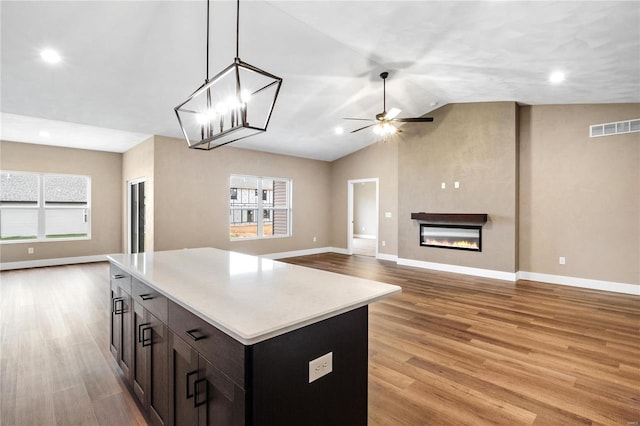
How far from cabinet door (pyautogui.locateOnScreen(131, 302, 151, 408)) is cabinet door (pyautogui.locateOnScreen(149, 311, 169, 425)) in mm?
41

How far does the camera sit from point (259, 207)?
7863 mm

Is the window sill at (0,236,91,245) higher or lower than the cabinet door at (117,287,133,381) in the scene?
higher

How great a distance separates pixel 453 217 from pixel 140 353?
5.72 metres

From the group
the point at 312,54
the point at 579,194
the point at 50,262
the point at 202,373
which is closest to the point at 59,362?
the point at 202,373

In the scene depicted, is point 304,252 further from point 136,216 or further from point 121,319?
point 121,319

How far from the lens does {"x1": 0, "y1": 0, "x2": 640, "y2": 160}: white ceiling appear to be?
302 cm

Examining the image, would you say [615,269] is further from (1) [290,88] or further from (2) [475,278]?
(1) [290,88]

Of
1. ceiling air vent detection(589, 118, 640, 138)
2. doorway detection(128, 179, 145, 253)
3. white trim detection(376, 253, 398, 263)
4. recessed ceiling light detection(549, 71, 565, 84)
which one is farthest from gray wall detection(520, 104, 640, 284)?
doorway detection(128, 179, 145, 253)

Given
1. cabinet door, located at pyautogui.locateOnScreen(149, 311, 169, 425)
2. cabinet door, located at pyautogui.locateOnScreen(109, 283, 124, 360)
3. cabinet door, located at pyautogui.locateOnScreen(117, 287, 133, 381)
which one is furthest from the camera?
cabinet door, located at pyautogui.locateOnScreen(109, 283, 124, 360)

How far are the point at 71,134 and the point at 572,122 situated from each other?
361 inches

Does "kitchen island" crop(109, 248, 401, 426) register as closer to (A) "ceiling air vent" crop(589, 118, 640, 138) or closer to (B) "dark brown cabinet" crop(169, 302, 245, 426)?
(B) "dark brown cabinet" crop(169, 302, 245, 426)

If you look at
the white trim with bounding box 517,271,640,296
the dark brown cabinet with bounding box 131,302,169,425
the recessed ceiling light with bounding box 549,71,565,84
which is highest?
the recessed ceiling light with bounding box 549,71,565,84

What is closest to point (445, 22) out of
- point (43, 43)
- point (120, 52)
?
point (120, 52)

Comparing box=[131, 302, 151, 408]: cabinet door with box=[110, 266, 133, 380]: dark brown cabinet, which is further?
box=[110, 266, 133, 380]: dark brown cabinet
